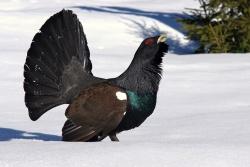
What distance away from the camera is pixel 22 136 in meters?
6.14

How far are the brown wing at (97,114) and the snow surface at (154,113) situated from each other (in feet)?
0.60

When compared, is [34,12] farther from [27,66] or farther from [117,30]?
[27,66]

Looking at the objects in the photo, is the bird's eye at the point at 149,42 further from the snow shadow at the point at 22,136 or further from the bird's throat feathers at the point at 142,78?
the snow shadow at the point at 22,136

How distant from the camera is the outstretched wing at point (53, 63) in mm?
5660

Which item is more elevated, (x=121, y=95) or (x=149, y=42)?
(x=149, y=42)

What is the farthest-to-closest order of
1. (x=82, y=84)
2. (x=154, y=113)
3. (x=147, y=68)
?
1. (x=154, y=113)
2. (x=82, y=84)
3. (x=147, y=68)

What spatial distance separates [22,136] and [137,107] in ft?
4.72

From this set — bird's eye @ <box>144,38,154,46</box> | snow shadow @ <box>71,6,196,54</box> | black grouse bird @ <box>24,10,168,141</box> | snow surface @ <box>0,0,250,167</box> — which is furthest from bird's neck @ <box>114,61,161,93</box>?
snow shadow @ <box>71,6,196,54</box>

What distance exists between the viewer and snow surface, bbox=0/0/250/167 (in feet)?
13.7

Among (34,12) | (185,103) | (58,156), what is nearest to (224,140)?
(58,156)

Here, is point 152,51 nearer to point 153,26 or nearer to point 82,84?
point 82,84

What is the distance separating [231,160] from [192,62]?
7.24 m

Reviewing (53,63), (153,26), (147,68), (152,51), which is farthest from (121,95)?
(153,26)

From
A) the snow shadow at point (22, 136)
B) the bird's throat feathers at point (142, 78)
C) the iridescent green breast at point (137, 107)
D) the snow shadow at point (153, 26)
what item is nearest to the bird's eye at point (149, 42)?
the bird's throat feathers at point (142, 78)
